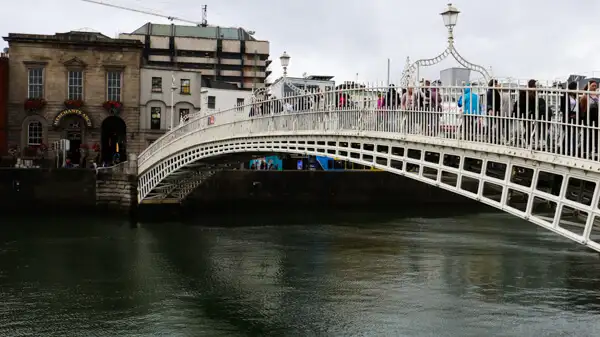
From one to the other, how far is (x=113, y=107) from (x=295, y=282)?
24899 millimetres

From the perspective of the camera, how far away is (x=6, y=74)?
37375 mm

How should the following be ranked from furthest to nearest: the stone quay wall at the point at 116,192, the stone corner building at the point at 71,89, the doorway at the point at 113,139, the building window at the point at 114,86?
1. the doorway at the point at 113,139
2. the building window at the point at 114,86
3. the stone corner building at the point at 71,89
4. the stone quay wall at the point at 116,192

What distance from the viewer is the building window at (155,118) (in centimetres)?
3991

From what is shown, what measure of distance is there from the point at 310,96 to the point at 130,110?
78.5 ft

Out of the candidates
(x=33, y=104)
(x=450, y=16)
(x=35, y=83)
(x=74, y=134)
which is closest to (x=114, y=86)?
(x=74, y=134)

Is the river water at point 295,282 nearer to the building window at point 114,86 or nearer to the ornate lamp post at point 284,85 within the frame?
the ornate lamp post at point 284,85

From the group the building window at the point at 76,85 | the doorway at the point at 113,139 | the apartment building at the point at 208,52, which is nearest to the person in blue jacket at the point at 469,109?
the building window at the point at 76,85

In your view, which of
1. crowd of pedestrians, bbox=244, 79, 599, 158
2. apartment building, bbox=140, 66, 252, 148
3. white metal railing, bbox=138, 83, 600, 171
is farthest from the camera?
apartment building, bbox=140, 66, 252, 148

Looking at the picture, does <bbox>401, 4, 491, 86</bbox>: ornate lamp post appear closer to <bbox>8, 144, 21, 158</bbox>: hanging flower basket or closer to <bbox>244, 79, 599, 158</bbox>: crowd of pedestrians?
<bbox>244, 79, 599, 158</bbox>: crowd of pedestrians

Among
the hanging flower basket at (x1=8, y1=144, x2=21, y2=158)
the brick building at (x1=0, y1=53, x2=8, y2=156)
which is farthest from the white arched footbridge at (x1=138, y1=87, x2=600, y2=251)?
the brick building at (x1=0, y1=53, x2=8, y2=156)

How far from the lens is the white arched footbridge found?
1008cm

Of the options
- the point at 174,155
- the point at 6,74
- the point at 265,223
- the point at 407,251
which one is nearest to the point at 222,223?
the point at 265,223

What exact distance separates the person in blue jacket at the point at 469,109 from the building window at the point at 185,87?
29.9 m

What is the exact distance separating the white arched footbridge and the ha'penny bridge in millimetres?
18
